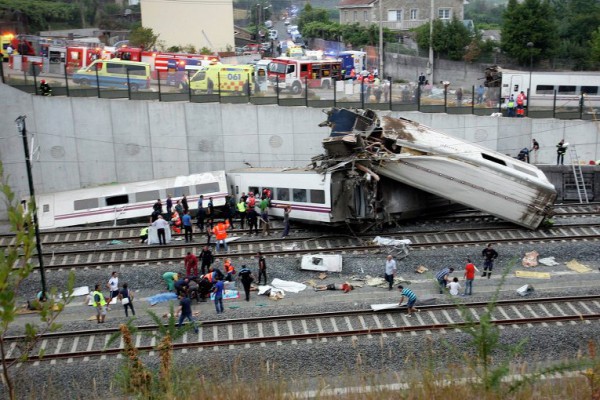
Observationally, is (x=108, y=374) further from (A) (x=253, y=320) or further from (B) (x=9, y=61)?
(B) (x=9, y=61)

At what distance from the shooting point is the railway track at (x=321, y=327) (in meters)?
17.7

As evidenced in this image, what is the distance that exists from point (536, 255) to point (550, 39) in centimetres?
3448

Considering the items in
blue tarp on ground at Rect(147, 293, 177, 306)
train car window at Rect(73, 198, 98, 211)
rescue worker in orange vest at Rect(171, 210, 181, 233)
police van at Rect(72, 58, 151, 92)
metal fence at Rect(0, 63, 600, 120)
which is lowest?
blue tarp on ground at Rect(147, 293, 177, 306)

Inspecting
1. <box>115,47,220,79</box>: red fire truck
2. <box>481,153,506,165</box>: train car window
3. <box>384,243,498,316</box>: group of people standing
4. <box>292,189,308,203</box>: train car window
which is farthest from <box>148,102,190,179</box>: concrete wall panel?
<box>384,243,498,316</box>: group of people standing

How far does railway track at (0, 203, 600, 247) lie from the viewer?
87.8ft

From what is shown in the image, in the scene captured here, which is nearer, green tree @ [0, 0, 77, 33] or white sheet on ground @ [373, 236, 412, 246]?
white sheet on ground @ [373, 236, 412, 246]

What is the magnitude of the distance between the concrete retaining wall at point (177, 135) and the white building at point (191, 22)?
1280 inches

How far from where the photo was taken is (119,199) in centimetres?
2931

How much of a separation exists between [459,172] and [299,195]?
19.3ft

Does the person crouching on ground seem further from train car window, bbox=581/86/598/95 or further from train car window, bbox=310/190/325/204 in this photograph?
train car window, bbox=581/86/598/95

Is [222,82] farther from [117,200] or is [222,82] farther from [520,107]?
[520,107]

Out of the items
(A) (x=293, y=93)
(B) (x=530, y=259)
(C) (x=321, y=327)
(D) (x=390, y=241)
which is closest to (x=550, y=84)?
(A) (x=293, y=93)

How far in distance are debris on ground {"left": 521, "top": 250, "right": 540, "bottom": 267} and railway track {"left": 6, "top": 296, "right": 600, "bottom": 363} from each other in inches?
141

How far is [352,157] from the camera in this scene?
25.7 metres
